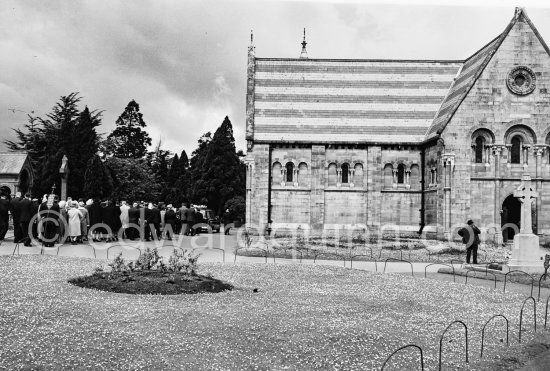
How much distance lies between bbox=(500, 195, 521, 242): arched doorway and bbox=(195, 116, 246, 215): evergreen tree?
134 feet

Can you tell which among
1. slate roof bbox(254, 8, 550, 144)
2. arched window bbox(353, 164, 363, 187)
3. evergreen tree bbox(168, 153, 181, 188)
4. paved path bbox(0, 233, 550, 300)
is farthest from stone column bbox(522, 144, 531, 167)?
evergreen tree bbox(168, 153, 181, 188)

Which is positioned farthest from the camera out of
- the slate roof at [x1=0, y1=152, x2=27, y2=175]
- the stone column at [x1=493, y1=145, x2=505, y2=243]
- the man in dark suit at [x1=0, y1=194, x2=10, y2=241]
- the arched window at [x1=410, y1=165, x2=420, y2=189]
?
the slate roof at [x1=0, y1=152, x2=27, y2=175]

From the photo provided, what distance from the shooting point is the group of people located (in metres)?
27.1

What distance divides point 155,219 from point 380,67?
24536mm

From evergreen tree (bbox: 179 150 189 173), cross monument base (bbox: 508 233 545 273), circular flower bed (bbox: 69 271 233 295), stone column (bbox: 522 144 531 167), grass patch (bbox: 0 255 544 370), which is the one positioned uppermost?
evergreen tree (bbox: 179 150 189 173)

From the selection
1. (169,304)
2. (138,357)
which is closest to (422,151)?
(169,304)

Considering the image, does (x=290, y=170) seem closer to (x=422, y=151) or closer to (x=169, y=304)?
(x=422, y=151)

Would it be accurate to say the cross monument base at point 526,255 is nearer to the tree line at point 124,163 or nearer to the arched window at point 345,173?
the arched window at point 345,173

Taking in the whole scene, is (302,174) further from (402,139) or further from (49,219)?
(49,219)

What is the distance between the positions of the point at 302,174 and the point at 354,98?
27.1 ft

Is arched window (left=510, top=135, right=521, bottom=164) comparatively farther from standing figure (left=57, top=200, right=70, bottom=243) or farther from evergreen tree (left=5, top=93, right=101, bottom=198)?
evergreen tree (left=5, top=93, right=101, bottom=198)

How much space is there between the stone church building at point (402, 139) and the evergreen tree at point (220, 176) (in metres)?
29.8

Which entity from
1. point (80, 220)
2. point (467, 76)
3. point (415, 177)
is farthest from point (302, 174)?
point (80, 220)

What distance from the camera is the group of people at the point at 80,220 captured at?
88.8 feet
